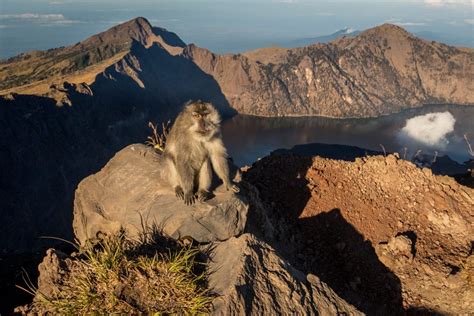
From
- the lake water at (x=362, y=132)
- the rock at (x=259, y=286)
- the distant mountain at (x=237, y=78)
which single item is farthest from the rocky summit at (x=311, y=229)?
the distant mountain at (x=237, y=78)

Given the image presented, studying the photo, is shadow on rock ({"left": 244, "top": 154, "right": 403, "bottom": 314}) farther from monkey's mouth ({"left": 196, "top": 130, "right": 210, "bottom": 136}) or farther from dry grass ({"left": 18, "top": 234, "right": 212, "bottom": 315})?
dry grass ({"left": 18, "top": 234, "right": 212, "bottom": 315})

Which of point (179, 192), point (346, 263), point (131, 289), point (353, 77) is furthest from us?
point (353, 77)

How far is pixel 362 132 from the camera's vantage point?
8406 cm

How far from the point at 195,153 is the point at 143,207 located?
5.50ft

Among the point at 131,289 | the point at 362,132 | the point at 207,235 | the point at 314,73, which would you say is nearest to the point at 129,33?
the point at 314,73

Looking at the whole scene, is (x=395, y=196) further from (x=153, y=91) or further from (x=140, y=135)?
(x=153, y=91)

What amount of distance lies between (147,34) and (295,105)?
57.1m

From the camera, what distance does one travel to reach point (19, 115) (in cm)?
5112

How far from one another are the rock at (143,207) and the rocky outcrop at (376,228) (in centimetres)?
276

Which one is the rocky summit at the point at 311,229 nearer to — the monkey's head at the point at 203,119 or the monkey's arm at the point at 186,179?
the monkey's arm at the point at 186,179

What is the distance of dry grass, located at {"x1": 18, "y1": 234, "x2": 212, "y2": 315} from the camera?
4668 millimetres

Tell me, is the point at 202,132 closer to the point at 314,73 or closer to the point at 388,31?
the point at 314,73

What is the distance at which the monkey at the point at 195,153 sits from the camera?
8.52 metres

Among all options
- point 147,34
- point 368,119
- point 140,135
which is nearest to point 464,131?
point 368,119
